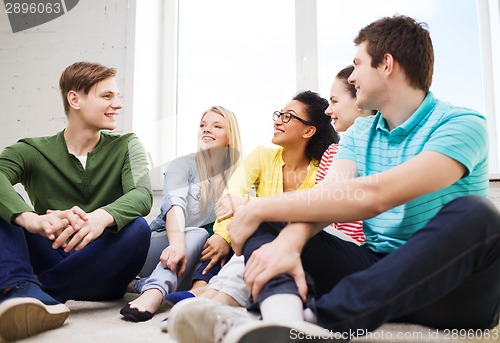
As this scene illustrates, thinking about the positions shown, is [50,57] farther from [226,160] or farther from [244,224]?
[244,224]

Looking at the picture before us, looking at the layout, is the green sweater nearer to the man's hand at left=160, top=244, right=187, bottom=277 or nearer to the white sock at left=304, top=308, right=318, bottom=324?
the man's hand at left=160, top=244, right=187, bottom=277

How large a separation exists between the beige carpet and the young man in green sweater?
0.05 metres

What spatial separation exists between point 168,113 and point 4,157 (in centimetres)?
130

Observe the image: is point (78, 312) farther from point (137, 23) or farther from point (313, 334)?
point (137, 23)

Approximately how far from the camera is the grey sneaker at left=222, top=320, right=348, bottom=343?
0.65 metres

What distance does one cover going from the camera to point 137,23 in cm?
245

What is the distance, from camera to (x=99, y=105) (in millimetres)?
1595

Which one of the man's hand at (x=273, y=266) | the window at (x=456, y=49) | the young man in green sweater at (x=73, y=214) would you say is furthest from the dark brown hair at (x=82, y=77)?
the window at (x=456, y=49)

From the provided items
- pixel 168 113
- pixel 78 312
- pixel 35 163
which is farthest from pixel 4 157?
pixel 168 113

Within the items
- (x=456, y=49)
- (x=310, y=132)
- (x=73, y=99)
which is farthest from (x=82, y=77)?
(x=456, y=49)

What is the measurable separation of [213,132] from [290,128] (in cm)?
34

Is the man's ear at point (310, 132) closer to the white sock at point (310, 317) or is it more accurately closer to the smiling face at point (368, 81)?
the smiling face at point (368, 81)

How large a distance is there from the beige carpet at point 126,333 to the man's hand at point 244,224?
0.84 feet

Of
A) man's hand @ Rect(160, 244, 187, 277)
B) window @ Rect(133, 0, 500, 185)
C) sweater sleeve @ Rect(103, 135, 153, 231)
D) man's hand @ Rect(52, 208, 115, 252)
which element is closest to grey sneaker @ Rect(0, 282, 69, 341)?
man's hand @ Rect(52, 208, 115, 252)
